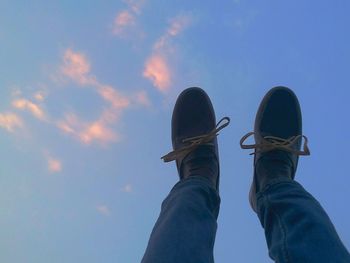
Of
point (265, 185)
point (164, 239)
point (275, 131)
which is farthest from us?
point (275, 131)

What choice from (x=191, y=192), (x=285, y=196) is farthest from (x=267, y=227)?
(x=191, y=192)

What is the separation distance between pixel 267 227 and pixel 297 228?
0.17m

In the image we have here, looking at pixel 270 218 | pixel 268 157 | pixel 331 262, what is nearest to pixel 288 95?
pixel 268 157

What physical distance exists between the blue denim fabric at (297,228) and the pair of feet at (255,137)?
19 centimetres

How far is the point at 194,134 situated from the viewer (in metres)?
1.98

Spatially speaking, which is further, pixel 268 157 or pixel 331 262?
pixel 268 157

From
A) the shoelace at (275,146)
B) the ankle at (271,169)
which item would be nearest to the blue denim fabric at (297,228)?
the ankle at (271,169)

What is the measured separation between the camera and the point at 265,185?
158 centimetres

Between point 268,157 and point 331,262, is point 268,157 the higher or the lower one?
the higher one

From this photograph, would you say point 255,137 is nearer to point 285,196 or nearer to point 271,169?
point 271,169

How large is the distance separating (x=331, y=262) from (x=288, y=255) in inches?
4.6

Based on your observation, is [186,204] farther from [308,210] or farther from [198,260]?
[308,210]

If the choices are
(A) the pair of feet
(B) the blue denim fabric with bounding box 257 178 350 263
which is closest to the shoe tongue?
(A) the pair of feet

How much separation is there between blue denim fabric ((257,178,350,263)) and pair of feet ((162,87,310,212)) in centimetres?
19
